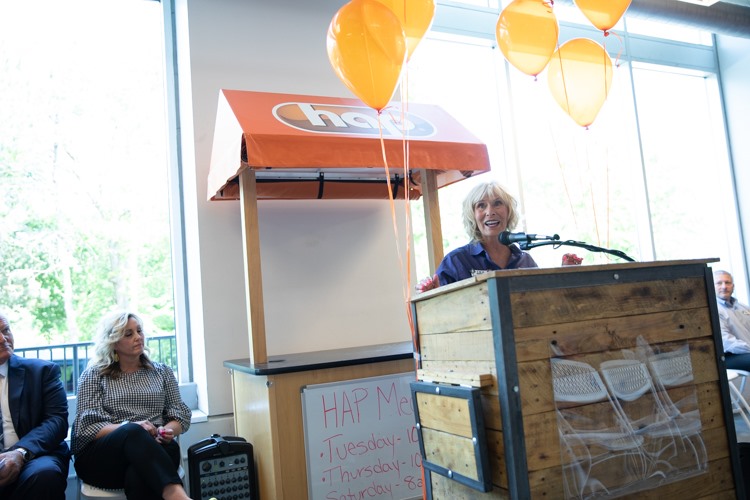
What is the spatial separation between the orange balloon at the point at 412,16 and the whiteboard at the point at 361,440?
5.46ft

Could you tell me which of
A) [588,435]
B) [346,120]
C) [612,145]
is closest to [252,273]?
[346,120]

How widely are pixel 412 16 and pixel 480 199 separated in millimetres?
1117

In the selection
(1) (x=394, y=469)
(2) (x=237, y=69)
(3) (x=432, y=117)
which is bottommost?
(1) (x=394, y=469)

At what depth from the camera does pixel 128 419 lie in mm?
3109

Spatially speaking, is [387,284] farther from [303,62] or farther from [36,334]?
[36,334]

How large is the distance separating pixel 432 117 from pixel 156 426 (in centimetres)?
234

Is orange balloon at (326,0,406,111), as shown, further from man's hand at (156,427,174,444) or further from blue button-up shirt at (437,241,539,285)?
man's hand at (156,427,174,444)

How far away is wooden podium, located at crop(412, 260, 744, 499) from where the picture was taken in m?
1.66

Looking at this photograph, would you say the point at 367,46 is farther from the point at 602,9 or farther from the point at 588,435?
the point at 588,435

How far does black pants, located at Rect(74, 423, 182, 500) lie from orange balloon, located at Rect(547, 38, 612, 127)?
115 inches

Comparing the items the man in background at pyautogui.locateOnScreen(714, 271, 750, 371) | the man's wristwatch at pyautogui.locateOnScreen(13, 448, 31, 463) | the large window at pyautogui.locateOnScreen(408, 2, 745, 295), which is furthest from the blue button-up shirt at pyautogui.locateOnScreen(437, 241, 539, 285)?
the man in background at pyautogui.locateOnScreen(714, 271, 750, 371)

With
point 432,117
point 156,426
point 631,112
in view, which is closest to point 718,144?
point 631,112

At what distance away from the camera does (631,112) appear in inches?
245

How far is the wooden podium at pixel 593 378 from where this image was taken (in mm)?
1664
